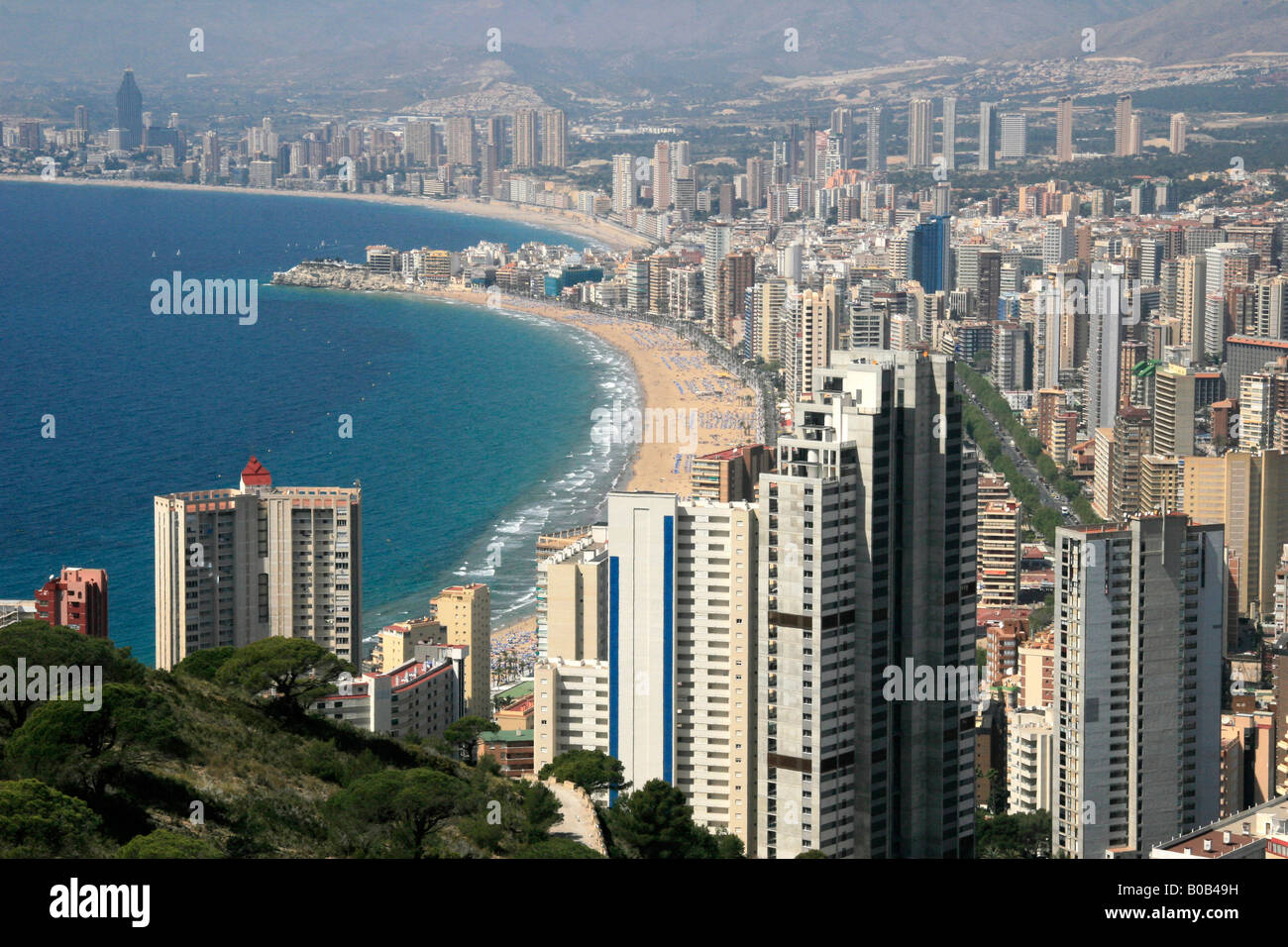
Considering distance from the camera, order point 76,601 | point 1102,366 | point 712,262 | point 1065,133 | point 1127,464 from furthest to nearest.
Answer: point 1065,133
point 712,262
point 1102,366
point 1127,464
point 76,601

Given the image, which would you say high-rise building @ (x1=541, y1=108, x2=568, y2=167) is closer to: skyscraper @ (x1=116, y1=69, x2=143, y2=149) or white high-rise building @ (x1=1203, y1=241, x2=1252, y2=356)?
skyscraper @ (x1=116, y1=69, x2=143, y2=149)

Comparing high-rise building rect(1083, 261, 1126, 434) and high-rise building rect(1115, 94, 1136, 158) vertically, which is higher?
high-rise building rect(1115, 94, 1136, 158)

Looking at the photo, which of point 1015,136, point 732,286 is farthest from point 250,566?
point 1015,136

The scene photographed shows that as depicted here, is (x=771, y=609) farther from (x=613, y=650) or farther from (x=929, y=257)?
(x=929, y=257)

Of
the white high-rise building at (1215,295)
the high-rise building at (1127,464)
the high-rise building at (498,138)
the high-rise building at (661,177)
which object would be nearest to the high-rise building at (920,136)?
the high-rise building at (661,177)

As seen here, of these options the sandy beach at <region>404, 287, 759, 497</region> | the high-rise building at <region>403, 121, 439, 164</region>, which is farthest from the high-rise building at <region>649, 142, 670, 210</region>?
the sandy beach at <region>404, 287, 759, 497</region>
